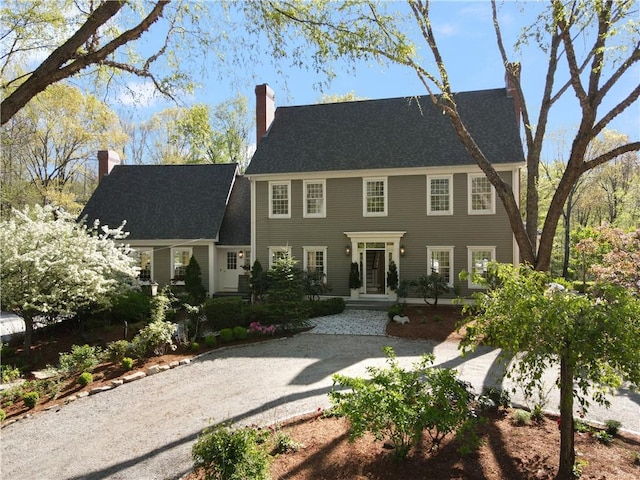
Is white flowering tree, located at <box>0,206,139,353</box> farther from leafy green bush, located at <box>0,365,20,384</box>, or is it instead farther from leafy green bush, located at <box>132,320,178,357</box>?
leafy green bush, located at <box>132,320,178,357</box>

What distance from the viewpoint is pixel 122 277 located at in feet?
48.8

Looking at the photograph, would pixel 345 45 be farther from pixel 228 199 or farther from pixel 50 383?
pixel 228 199

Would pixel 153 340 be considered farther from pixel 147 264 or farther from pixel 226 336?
pixel 147 264

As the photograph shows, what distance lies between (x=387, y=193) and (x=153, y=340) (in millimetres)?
11458

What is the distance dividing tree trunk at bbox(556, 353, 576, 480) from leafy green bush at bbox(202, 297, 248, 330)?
32.1 ft

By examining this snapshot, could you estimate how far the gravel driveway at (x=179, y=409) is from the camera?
18.2 feet

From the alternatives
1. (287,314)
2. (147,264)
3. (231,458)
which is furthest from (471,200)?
(147,264)

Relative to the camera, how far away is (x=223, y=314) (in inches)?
501

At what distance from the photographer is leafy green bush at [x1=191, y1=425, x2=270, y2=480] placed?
407cm

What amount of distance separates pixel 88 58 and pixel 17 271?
739cm

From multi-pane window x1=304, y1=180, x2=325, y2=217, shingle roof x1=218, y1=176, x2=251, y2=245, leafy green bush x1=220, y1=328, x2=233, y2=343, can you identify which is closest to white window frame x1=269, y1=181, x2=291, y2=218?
multi-pane window x1=304, y1=180, x2=325, y2=217

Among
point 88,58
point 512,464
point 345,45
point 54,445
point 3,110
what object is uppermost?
point 345,45

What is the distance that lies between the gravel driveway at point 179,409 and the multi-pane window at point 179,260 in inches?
406

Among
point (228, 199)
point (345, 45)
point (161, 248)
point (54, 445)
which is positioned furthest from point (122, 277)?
point (345, 45)
